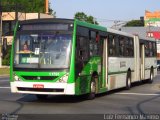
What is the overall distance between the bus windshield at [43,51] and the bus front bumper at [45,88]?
59 centimetres

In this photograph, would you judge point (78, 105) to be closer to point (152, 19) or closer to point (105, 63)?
point (105, 63)

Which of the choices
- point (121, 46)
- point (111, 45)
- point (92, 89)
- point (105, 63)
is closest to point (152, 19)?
point (121, 46)

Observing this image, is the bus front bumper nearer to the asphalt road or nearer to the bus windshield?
the asphalt road

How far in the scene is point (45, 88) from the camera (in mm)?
16281

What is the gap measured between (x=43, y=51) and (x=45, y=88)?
125cm

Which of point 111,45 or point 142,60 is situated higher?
point 111,45

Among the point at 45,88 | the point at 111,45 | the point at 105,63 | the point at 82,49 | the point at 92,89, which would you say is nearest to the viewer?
the point at 45,88

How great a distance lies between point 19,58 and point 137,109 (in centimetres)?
438

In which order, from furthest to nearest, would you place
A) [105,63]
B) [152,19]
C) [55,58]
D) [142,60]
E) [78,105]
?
1. [152,19]
2. [142,60]
3. [105,63]
4. [78,105]
5. [55,58]

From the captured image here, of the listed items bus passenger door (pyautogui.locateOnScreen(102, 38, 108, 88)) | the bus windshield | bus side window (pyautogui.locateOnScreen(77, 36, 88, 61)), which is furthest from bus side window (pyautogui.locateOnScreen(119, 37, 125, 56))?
the bus windshield

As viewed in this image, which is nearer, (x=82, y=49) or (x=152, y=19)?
(x=82, y=49)

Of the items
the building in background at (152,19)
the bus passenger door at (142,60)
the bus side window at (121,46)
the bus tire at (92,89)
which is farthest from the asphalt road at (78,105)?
the building in background at (152,19)

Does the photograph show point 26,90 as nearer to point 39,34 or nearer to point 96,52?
point 39,34

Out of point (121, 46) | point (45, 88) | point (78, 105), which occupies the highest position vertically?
point (121, 46)
